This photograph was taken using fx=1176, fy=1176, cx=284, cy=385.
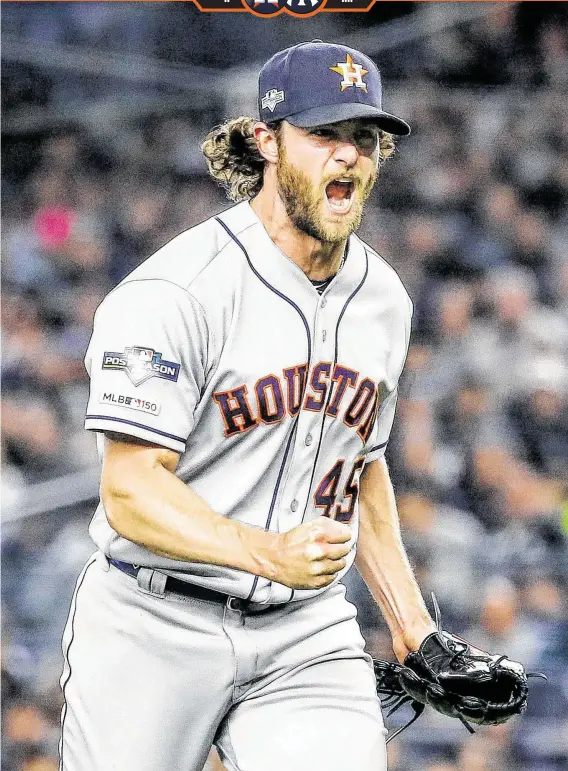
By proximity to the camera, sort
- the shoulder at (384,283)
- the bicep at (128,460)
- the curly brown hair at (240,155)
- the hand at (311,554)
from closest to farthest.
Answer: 1. the hand at (311,554)
2. the bicep at (128,460)
3. the shoulder at (384,283)
4. the curly brown hair at (240,155)

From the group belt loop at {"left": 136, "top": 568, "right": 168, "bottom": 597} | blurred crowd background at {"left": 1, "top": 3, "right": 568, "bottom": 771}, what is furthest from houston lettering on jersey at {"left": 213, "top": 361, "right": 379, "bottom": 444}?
blurred crowd background at {"left": 1, "top": 3, "right": 568, "bottom": 771}

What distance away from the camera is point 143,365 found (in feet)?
5.08

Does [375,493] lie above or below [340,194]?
below

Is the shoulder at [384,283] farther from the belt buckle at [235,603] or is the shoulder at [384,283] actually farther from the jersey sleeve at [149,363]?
the belt buckle at [235,603]

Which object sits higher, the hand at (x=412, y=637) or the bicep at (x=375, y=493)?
the bicep at (x=375, y=493)

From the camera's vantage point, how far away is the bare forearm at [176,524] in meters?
1.36

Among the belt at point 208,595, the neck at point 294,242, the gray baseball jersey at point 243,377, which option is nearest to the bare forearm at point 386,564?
the gray baseball jersey at point 243,377

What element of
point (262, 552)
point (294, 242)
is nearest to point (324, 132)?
point (294, 242)

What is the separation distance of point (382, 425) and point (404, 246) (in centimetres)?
213

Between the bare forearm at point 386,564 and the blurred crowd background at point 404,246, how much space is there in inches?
60.3

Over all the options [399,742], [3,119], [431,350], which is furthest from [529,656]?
[3,119]

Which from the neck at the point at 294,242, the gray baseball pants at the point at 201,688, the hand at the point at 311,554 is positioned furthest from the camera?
the neck at the point at 294,242

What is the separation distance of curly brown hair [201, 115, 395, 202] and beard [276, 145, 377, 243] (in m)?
0.30

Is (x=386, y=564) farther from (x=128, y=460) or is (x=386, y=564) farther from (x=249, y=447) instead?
(x=128, y=460)
